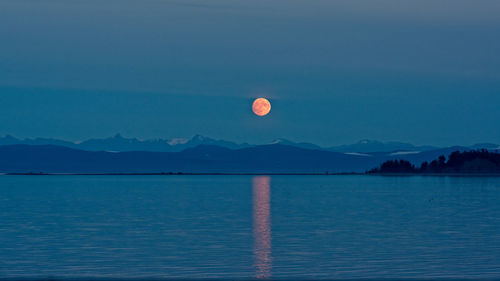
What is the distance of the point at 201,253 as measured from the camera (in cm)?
4416

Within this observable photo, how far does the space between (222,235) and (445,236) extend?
56.3ft

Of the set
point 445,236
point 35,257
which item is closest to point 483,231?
point 445,236

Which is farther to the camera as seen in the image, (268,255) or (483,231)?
(483,231)

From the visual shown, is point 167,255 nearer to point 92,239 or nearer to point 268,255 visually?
point 268,255

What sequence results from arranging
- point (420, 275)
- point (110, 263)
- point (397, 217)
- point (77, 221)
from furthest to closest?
1. point (397, 217)
2. point (77, 221)
3. point (110, 263)
4. point (420, 275)

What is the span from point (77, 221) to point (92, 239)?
64.2ft

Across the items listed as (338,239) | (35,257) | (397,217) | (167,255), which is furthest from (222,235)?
(397,217)

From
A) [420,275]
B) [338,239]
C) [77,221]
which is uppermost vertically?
[77,221]

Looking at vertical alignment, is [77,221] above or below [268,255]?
above

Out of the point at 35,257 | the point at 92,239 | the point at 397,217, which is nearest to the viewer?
the point at 35,257

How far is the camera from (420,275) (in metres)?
35.4

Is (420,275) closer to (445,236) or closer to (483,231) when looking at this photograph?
(445,236)

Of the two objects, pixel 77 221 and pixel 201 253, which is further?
pixel 77 221

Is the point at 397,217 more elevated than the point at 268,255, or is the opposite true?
the point at 397,217
